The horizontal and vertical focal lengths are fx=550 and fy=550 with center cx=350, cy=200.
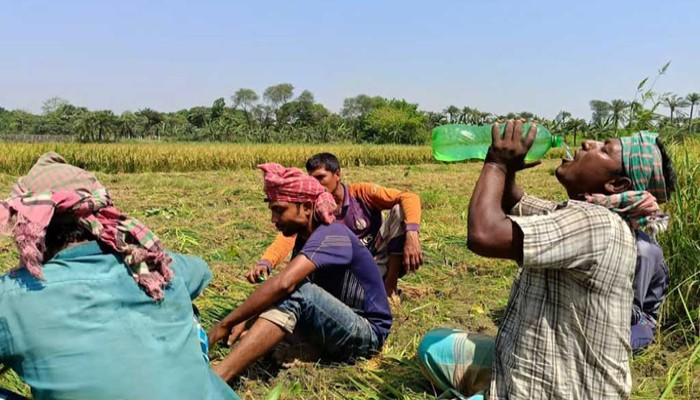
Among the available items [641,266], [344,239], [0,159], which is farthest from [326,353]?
[0,159]

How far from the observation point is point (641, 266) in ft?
9.45

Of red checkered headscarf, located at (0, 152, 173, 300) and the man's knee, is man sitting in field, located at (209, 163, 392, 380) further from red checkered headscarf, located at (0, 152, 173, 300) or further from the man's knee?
red checkered headscarf, located at (0, 152, 173, 300)

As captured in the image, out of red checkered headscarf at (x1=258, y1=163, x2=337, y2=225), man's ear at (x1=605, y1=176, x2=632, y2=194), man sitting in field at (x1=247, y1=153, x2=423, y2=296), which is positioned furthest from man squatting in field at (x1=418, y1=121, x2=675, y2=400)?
man sitting in field at (x1=247, y1=153, x2=423, y2=296)

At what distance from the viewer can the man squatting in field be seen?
5.36 feet

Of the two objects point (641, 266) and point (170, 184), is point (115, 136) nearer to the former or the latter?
point (170, 184)

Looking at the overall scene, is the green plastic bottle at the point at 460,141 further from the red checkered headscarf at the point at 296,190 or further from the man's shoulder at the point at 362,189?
the man's shoulder at the point at 362,189

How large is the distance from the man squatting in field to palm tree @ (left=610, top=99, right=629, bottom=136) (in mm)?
1386

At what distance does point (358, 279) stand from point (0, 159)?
55.3 feet

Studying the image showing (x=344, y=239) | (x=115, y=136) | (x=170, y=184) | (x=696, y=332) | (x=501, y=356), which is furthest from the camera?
Result: (x=115, y=136)

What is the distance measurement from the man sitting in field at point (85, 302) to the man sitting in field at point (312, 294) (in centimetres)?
82

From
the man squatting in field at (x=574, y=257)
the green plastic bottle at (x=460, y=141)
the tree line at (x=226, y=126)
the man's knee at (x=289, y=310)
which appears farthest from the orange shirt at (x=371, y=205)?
the tree line at (x=226, y=126)

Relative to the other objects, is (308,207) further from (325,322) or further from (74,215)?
(74,215)

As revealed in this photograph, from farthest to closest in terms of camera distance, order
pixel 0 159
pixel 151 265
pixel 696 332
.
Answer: pixel 0 159
pixel 696 332
pixel 151 265

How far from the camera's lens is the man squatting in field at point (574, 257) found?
1633 millimetres
